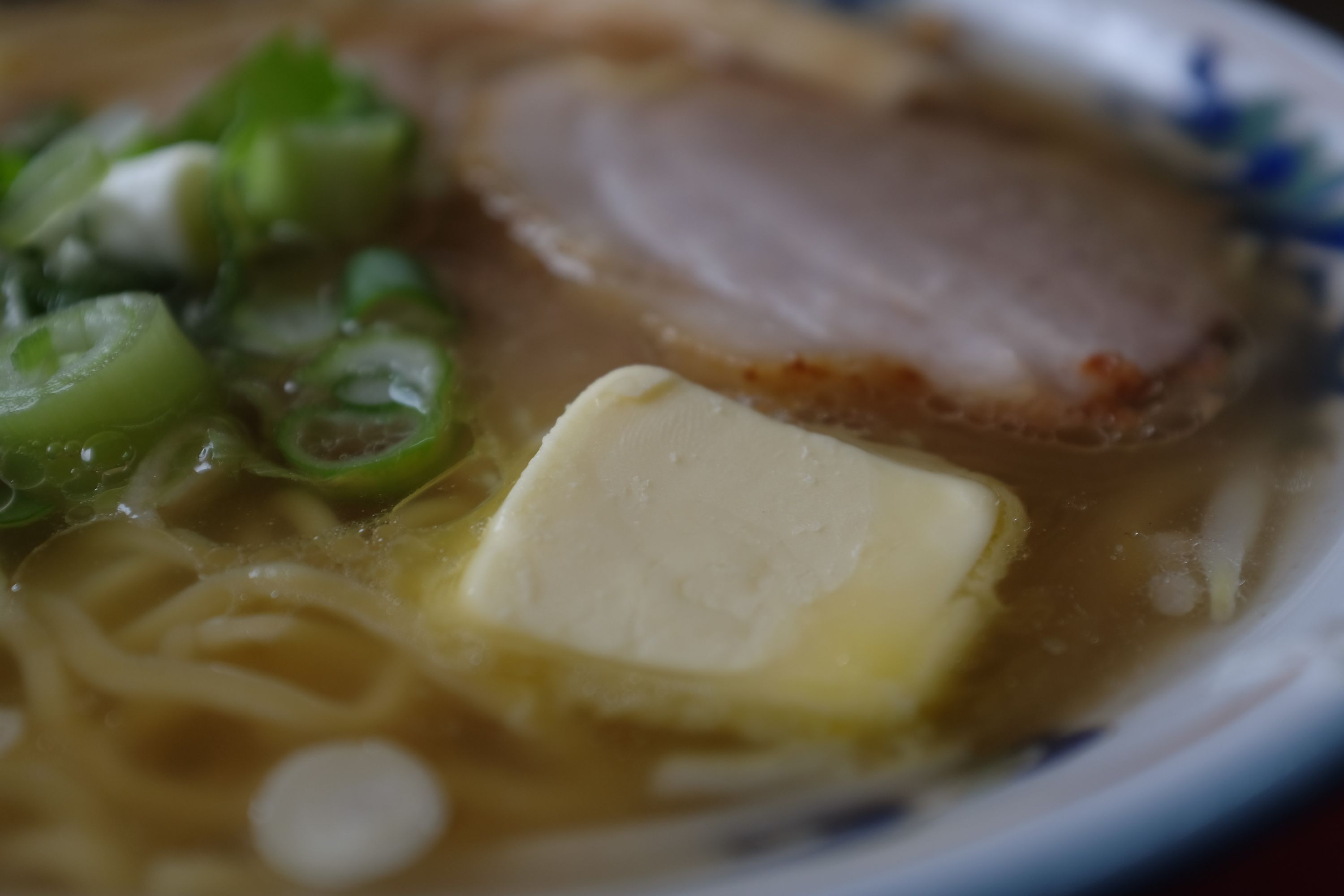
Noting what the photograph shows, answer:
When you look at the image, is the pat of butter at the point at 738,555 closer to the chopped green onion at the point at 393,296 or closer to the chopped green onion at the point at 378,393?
the chopped green onion at the point at 378,393

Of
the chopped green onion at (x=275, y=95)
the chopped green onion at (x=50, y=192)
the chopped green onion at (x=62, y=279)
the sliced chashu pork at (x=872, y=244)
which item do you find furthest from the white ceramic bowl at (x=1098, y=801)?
the chopped green onion at (x=275, y=95)

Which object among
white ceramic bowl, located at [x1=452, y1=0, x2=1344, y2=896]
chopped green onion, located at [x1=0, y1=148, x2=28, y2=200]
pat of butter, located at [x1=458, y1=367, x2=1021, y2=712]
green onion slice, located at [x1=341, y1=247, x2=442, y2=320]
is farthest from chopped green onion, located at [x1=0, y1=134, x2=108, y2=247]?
white ceramic bowl, located at [x1=452, y1=0, x2=1344, y2=896]

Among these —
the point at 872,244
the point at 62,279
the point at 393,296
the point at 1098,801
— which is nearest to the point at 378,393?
the point at 393,296

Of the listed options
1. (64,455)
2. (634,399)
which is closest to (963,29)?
(634,399)

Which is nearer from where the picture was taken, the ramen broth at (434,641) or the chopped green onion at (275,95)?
the ramen broth at (434,641)

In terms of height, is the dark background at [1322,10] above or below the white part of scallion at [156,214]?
above

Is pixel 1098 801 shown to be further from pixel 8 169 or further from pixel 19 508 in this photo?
pixel 8 169
